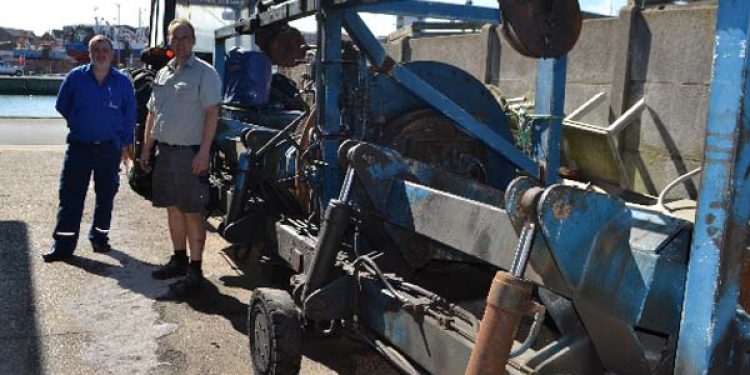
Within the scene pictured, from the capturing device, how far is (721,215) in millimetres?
1922

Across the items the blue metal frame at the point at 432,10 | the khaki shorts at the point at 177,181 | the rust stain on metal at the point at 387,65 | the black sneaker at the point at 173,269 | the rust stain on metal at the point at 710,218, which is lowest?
the black sneaker at the point at 173,269

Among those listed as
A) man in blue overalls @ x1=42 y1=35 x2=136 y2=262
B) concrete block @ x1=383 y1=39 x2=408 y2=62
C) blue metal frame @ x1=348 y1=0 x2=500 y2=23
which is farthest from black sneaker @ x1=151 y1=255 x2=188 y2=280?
concrete block @ x1=383 y1=39 x2=408 y2=62

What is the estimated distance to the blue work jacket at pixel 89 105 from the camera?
575cm

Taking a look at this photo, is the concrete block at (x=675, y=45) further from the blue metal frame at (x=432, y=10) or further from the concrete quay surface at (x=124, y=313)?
the concrete quay surface at (x=124, y=313)

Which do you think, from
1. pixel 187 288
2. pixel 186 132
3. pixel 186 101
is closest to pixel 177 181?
pixel 186 132

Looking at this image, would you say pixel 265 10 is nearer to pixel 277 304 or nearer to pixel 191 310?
pixel 191 310

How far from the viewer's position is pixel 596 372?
98.2 inches

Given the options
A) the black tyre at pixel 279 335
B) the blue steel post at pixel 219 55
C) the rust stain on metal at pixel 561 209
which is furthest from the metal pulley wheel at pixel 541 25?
the blue steel post at pixel 219 55

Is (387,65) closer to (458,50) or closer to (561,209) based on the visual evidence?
(561,209)

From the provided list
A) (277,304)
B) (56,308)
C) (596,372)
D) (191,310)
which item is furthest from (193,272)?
(596,372)

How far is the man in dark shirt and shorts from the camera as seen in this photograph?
4.95 m

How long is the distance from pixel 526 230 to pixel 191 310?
10.2 feet

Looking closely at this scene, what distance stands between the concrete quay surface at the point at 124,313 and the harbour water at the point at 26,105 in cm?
2618

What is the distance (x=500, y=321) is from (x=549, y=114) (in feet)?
8.79
